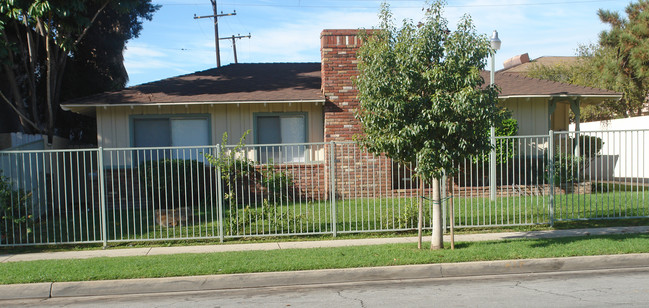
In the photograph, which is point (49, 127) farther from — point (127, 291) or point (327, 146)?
point (127, 291)

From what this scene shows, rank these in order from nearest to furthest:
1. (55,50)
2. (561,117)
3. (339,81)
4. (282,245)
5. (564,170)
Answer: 1. (282,245)
2. (564,170)
3. (339,81)
4. (55,50)
5. (561,117)

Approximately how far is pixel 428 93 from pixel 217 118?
822cm

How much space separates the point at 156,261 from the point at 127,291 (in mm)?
Result: 1085

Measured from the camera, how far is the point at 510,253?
8.46 m

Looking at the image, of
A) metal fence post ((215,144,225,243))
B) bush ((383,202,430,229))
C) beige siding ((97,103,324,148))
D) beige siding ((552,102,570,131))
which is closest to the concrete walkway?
metal fence post ((215,144,225,243))

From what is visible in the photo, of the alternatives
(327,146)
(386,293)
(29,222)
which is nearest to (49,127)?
(29,222)

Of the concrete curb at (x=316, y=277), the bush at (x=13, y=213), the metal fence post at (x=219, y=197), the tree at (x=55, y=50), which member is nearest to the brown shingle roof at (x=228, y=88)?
the tree at (x=55, y=50)

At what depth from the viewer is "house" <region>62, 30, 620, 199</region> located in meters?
14.2

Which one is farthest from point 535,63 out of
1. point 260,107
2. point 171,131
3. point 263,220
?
point 263,220

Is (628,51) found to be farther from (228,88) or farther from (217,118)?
(217,118)

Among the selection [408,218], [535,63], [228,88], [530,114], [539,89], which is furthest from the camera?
[535,63]

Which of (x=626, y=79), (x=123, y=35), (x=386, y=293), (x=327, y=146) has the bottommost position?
(x=386, y=293)

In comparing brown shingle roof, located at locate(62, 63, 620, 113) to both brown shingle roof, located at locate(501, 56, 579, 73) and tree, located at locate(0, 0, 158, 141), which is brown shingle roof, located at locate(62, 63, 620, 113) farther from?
brown shingle roof, located at locate(501, 56, 579, 73)

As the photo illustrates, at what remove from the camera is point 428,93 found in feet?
27.8
